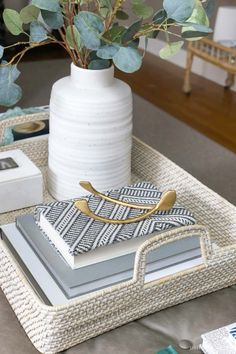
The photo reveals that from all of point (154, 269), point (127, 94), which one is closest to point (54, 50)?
point (127, 94)

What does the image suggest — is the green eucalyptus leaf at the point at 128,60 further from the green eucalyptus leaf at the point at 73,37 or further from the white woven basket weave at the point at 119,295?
the white woven basket weave at the point at 119,295

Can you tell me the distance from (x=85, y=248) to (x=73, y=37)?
0.42 m

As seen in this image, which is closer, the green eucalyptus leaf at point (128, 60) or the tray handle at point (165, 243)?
the tray handle at point (165, 243)

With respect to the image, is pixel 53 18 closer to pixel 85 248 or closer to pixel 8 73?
pixel 8 73

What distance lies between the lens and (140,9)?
1207 millimetres

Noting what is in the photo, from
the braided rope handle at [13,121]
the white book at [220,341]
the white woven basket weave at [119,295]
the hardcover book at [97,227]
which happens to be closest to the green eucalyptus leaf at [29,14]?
the braided rope handle at [13,121]

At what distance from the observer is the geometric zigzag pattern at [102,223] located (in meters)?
0.93

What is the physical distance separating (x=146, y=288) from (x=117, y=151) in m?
0.38

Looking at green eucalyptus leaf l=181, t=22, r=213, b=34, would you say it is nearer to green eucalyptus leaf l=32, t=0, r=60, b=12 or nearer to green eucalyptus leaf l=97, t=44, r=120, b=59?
green eucalyptus leaf l=97, t=44, r=120, b=59

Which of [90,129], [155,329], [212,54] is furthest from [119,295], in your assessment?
[212,54]

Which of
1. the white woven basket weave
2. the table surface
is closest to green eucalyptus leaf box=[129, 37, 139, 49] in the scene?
the white woven basket weave

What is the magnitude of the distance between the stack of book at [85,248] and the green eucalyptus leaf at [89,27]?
0.28 metres

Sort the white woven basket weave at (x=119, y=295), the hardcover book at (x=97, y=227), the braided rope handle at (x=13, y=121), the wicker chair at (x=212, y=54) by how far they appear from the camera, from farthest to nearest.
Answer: the wicker chair at (x=212, y=54) < the braided rope handle at (x=13, y=121) < the hardcover book at (x=97, y=227) < the white woven basket weave at (x=119, y=295)

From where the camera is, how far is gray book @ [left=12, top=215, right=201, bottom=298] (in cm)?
89
